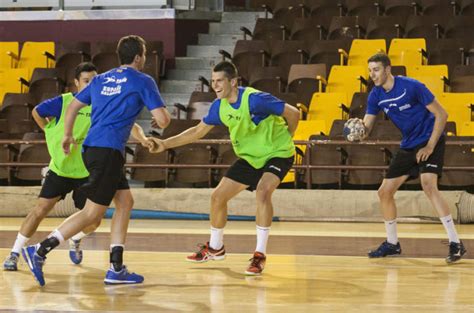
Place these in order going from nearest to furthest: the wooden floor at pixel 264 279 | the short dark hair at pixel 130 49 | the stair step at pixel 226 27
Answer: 1. the wooden floor at pixel 264 279
2. the short dark hair at pixel 130 49
3. the stair step at pixel 226 27

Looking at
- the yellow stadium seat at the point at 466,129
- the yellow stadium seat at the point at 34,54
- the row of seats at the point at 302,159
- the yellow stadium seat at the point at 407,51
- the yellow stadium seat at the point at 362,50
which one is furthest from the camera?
the yellow stadium seat at the point at 34,54

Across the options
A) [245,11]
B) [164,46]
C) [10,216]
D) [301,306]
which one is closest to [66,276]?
[301,306]

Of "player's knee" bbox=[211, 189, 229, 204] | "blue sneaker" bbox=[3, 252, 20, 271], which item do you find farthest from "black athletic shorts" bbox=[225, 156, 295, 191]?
"blue sneaker" bbox=[3, 252, 20, 271]

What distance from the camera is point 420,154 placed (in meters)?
10.5

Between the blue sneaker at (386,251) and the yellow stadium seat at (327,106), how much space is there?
205 inches

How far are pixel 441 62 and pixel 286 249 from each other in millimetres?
6298

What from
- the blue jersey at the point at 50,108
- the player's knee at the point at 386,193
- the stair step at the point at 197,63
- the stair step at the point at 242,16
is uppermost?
the stair step at the point at 242,16

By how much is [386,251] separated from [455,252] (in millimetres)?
689

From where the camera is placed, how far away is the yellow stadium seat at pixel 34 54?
1897 cm

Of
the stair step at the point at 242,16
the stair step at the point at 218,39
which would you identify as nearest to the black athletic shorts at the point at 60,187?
the stair step at the point at 218,39

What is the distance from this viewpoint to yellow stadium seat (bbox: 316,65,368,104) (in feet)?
54.2

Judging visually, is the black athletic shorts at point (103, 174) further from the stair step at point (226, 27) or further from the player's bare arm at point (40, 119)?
the stair step at point (226, 27)

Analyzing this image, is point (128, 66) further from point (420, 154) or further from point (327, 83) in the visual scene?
point (327, 83)

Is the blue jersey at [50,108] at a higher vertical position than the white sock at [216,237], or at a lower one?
higher
